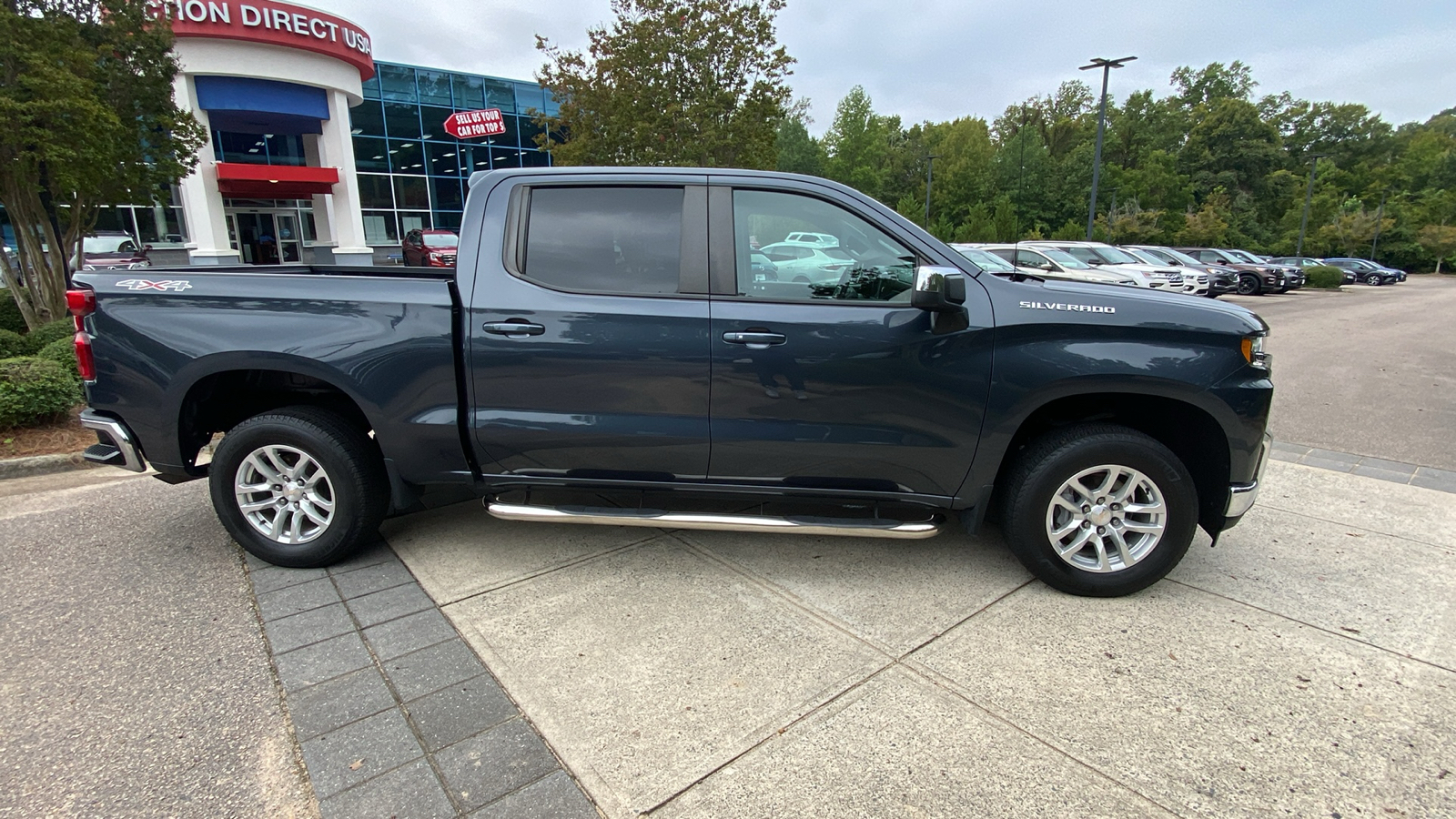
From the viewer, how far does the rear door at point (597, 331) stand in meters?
3.26

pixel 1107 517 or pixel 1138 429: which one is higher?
pixel 1138 429

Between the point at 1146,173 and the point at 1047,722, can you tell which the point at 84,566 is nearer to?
the point at 1047,722

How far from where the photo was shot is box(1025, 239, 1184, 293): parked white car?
19.3 metres

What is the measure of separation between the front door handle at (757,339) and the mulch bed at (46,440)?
5.14 metres

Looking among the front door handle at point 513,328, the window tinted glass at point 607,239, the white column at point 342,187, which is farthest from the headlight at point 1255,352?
the white column at point 342,187

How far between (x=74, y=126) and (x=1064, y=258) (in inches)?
749

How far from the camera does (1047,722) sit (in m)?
2.51

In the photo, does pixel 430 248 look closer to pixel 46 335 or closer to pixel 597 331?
pixel 46 335

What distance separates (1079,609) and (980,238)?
3567cm

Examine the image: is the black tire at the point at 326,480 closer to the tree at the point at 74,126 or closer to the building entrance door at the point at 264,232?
the tree at the point at 74,126

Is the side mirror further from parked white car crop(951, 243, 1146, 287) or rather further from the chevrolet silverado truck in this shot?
parked white car crop(951, 243, 1146, 287)

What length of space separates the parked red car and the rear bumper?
19066 millimetres

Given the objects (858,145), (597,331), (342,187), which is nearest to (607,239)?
(597,331)

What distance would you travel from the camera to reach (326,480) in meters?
3.62
